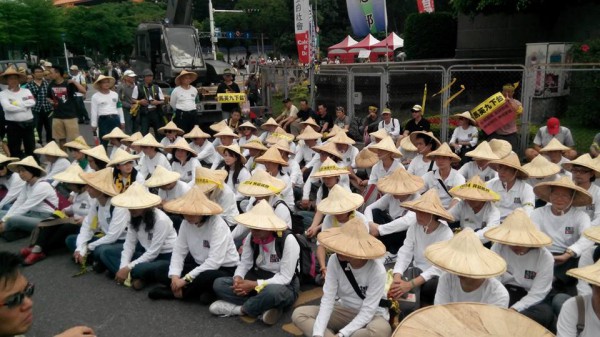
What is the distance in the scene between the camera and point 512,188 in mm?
5512

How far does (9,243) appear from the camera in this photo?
6.68 m

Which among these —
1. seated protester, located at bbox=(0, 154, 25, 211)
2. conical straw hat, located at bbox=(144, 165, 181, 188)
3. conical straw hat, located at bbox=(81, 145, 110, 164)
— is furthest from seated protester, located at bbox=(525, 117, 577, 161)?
seated protester, located at bbox=(0, 154, 25, 211)

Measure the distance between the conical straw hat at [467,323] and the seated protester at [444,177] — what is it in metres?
3.61

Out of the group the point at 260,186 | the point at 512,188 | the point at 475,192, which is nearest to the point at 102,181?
the point at 260,186

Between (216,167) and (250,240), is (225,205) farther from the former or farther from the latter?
(216,167)

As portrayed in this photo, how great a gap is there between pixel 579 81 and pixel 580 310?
8.66 meters

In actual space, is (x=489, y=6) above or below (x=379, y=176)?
above

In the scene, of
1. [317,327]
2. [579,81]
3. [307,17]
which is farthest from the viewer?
[307,17]

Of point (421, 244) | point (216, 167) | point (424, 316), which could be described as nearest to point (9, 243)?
point (216, 167)

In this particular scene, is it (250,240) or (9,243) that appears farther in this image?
(9,243)

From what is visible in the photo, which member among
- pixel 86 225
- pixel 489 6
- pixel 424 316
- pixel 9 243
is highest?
pixel 489 6

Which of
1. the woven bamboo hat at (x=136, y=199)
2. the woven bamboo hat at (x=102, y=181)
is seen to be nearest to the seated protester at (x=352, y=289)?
the woven bamboo hat at (x=136, y=199)

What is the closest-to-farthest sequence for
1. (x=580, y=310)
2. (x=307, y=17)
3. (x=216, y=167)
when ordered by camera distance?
(x=580, y=310) < (x=216, y=167) < (x=307, y=17)

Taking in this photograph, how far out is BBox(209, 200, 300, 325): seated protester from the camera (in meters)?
4.45
